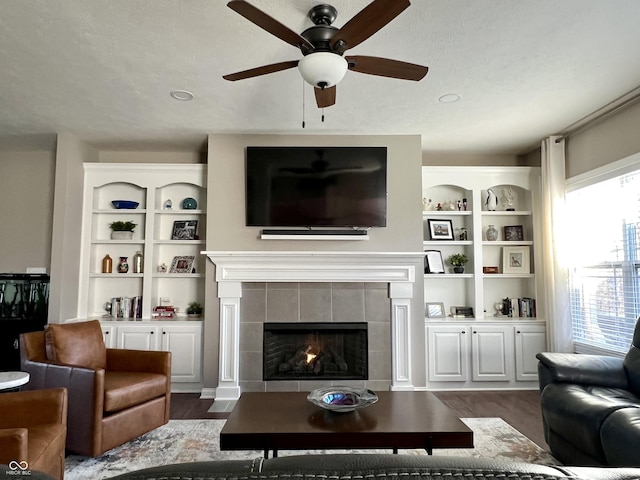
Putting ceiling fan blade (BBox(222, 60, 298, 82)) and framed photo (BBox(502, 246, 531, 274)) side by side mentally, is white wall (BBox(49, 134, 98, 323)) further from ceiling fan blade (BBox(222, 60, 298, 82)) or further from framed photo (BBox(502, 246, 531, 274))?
framed photo (BBox(502, 246, 531, 274))

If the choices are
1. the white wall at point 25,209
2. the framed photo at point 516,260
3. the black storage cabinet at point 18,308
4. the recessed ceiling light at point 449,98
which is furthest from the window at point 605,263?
the white wall at point 25,209

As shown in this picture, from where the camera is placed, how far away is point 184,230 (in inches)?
185

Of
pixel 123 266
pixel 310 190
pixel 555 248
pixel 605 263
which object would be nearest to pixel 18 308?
pixel 123 266

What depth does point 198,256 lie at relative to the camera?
4770 millimetres

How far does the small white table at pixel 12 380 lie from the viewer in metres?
2.31

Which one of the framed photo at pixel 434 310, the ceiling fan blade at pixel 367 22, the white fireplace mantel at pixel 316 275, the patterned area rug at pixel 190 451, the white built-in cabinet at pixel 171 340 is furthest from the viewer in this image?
the framed photo at pixel 434 310

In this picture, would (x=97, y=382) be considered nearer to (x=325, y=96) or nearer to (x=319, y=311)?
(x=319, y=311)

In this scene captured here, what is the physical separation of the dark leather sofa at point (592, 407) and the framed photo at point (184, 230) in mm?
3608

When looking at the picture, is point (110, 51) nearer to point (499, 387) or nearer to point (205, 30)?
point (205, 30)

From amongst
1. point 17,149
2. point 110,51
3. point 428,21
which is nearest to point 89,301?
point 17,149

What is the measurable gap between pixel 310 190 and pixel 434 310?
197 centimetres

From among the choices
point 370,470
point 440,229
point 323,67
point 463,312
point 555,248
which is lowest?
point 463,312

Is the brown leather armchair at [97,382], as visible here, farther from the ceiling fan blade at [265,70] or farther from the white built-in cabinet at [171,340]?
the ceiling fan blade at [265,70]

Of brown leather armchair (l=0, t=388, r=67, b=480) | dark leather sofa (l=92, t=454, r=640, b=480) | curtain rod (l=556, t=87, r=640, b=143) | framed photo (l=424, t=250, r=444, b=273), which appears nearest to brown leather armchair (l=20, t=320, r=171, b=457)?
brown leather armchair (l=0, t=388, r=67, b=480)
